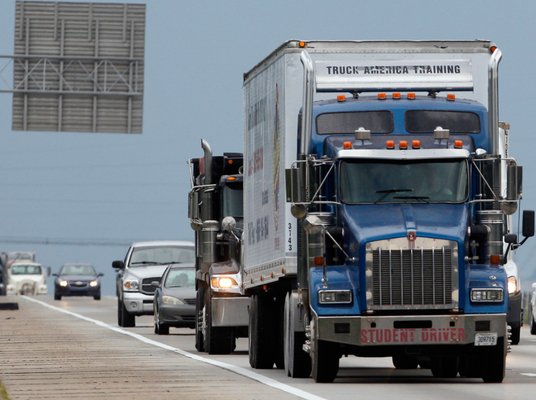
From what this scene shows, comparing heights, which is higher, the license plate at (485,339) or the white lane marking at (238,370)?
the license plate at (485,339)

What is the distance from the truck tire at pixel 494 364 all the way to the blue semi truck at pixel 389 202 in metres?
0.02

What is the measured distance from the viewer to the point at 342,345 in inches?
830

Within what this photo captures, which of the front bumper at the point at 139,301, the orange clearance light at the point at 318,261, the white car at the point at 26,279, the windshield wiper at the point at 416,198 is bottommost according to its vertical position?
the white car at the point at 26,279

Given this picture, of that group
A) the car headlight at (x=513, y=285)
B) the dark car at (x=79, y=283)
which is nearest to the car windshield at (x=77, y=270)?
the dark car at (x=79, y=283)

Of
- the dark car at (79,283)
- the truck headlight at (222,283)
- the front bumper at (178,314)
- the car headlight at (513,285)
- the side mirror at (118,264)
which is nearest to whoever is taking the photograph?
the truck headlight at (222,283)

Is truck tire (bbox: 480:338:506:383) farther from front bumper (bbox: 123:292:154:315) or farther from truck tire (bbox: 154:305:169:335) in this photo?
front bumper (bbox: 123:292:154:315)

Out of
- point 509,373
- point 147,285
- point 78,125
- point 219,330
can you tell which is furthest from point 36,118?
point 509,373

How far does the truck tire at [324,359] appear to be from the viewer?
20969 mm

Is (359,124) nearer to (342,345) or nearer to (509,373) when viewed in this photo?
(342,345)

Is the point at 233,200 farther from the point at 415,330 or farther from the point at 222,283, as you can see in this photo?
the point at 415,330

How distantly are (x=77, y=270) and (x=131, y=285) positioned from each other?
143 feet

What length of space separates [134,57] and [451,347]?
41626 mm

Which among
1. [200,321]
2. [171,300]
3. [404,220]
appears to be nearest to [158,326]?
[171,300]

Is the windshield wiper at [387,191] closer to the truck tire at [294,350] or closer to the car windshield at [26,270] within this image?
the truck tire at [294,350]
